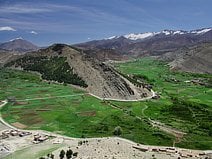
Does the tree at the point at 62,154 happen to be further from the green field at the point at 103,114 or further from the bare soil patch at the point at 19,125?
the bare soil patch at the point at 19,125

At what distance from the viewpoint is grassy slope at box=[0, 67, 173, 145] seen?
3979 inches

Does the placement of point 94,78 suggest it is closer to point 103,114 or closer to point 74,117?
point 103,114

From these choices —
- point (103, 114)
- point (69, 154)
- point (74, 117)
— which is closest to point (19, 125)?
point (74, 117)

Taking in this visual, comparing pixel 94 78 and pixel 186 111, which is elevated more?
pixel 94 78

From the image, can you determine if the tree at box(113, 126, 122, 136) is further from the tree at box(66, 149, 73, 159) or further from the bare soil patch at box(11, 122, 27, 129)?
the bare soil patch at box(11, 122, 27, 129)

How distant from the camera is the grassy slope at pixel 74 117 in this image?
101 metres

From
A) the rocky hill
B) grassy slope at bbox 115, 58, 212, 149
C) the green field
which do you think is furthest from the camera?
the rocky hill

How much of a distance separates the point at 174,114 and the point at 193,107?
16722mm

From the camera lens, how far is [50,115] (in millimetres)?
117125

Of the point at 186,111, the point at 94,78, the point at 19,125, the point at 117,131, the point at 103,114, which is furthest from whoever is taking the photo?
Answer: the point at 94,78

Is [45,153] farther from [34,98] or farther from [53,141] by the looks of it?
[34,98]

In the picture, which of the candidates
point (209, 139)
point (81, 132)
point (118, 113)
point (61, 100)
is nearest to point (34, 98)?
point (61, 100)

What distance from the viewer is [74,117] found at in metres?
116

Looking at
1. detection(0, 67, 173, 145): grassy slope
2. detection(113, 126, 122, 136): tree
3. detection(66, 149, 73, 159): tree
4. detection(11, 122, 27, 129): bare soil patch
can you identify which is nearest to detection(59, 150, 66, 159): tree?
detection(66, 149, 73, 159): tree
